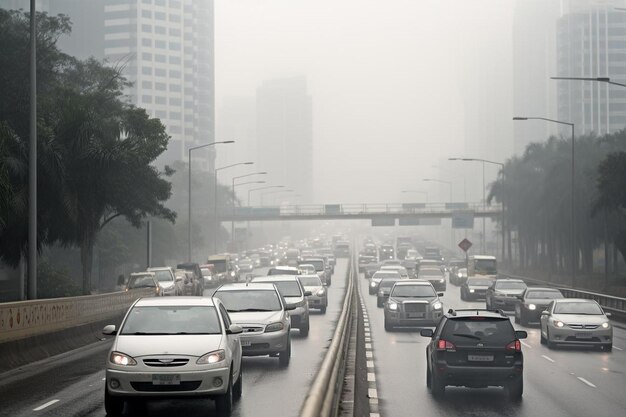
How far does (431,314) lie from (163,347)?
2189 cm

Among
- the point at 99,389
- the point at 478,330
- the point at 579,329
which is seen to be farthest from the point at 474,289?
the point at 99,389

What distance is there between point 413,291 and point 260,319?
14681 millimetres

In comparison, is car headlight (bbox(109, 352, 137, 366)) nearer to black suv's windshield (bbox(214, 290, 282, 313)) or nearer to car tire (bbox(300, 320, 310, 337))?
black suv's windshield (bbox(214, 290, 282, 313))

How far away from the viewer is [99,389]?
19031mm

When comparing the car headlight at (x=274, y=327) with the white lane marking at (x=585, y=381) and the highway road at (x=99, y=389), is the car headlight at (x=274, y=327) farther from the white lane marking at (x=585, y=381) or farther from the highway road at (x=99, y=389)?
the white lane marking at (x=585, y=381)

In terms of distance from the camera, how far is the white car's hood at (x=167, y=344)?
48.6ft

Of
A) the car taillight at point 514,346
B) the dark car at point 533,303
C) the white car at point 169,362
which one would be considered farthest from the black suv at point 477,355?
the dark car at point 533,303

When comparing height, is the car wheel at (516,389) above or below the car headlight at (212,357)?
below

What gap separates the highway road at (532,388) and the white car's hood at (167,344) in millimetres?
2648

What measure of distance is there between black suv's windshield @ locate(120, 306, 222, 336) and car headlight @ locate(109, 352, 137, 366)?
0.87m

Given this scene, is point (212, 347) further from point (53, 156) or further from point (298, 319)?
point (53, 156)

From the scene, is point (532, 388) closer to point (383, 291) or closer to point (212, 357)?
point (212, 357)

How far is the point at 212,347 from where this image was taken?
593 inches

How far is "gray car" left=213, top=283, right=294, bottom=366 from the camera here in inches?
899
